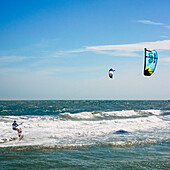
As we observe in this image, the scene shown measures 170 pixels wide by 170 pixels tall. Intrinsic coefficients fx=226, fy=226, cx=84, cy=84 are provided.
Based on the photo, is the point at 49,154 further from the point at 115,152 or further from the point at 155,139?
the point at 155,139

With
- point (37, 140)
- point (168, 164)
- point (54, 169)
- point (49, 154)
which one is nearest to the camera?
point (54, 169)

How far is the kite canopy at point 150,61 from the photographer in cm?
1053

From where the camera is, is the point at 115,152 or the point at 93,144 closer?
the point at 115,152

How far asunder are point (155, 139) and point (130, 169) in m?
5.93

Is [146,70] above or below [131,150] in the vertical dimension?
above

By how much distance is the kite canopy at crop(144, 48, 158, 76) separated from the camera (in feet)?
34.6

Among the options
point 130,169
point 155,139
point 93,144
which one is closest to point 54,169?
point 130,169

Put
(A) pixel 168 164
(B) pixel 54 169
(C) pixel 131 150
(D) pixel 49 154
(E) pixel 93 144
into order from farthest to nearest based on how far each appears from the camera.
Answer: (E) pixel 93 144 → (C) pixel 131 150 → (D) pixel 49 154 → (A) pixel 168 164 → (B) pixel 54 169

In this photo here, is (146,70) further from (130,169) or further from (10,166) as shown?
(10,166)

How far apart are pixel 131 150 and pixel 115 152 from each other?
896 millimetres

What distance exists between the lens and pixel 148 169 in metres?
8.13

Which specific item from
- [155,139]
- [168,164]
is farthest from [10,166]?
[155,139]

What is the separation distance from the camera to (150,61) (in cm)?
1089

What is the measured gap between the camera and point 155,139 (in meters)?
13.5
